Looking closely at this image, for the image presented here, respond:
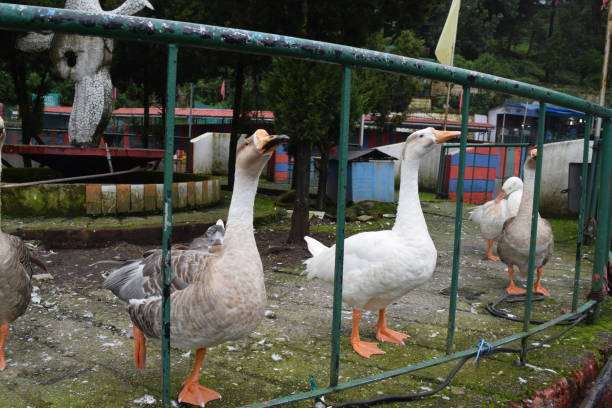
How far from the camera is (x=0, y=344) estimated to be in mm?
2938

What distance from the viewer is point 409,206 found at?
11.1 feet

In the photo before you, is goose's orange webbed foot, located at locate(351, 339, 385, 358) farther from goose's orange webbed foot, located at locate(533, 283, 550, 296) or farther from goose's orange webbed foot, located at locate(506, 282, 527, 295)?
goose's orange webbed foot, located at locate(533, 283, 550, 296)

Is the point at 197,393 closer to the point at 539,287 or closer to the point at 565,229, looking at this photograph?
the point at 539,287

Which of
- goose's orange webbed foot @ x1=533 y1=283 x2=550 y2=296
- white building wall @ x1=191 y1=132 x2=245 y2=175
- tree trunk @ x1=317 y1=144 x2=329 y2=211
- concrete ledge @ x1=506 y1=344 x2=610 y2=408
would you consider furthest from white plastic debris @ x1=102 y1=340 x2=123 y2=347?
white building wall @ x1=191 y1=132 x2=245 y2=175

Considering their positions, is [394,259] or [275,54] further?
[394,259]

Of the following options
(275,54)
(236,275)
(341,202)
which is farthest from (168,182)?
(236,275)

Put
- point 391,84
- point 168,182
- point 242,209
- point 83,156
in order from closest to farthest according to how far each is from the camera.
A: point 168,182
point 242,209
point 83,156
point 391,84

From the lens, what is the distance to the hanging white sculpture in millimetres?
8383

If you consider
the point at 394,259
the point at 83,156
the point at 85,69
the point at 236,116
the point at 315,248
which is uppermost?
the point at 85,69

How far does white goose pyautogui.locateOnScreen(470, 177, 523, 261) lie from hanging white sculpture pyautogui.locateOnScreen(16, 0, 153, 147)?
20.3ft

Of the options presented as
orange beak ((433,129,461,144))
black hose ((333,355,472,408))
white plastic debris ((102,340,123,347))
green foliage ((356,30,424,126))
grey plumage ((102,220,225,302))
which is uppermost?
green foliage ((356,30,424,126))

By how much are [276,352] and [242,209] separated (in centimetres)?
118

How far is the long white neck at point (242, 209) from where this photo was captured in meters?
2.34

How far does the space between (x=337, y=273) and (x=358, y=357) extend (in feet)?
4.55
